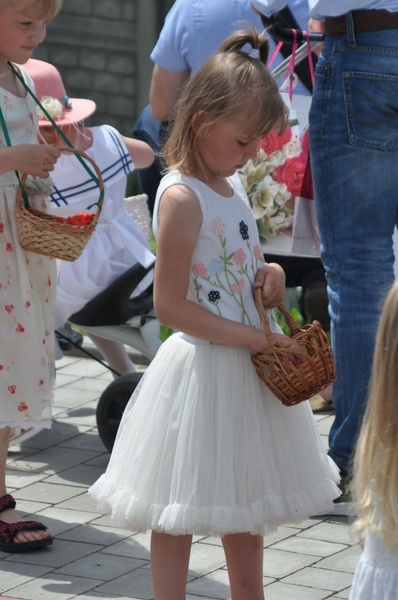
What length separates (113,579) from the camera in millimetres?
3955

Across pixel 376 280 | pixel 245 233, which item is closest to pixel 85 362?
pixel 376 280

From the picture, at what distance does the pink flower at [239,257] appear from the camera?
341cm

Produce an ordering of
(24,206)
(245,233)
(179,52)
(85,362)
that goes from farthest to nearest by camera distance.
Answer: (85,362), (179,52), (24,206), (245,233)

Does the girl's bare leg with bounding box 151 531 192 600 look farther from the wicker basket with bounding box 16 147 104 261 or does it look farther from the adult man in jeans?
the adult man in jeans

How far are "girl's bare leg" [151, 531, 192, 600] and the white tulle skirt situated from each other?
0.15m

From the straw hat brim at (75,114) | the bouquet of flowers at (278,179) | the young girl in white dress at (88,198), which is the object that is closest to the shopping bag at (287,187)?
the bouquet of flowers at (278,179)

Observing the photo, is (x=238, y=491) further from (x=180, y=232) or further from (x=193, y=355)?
(x=180, y=232)

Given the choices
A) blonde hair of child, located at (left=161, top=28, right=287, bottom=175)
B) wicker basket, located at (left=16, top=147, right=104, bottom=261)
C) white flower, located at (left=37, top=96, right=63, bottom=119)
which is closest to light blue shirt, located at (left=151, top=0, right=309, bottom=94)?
white flower, located at (left=37, top=96, right=63, bottom=119)

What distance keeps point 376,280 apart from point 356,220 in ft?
0.71

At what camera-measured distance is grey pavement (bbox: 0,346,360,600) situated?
3.86 metres

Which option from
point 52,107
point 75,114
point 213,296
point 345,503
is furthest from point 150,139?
point 213,296

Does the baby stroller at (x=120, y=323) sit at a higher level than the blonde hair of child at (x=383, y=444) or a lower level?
lower

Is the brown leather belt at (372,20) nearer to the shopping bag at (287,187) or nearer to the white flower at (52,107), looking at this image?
the shopping bag at (287,187)

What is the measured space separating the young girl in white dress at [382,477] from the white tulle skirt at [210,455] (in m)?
0.76
